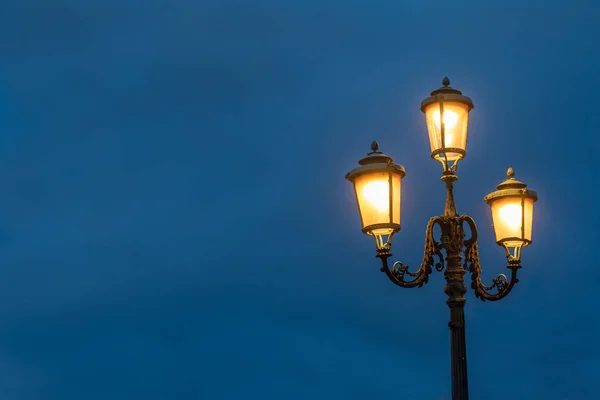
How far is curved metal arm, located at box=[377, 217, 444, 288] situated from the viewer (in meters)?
11.5

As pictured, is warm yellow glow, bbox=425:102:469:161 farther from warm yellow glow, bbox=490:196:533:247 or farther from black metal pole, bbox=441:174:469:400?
warm yellow glow, bbox=490:196:533:247

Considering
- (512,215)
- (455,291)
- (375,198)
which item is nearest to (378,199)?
(375,198)

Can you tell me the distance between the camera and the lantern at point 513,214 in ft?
40.9

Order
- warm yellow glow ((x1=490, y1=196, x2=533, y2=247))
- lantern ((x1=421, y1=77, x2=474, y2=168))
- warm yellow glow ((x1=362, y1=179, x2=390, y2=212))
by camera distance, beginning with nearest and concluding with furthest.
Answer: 1. warm yellow glow ((x1=362, y1=179, x2=390, y2=212))
2. lantern ((x1=421, y1=77, x2=474, y2=168))
3. warm yellow glow ((x1=490, y1=196, x2=533, y2=247))

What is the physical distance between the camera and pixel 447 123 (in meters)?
11.6

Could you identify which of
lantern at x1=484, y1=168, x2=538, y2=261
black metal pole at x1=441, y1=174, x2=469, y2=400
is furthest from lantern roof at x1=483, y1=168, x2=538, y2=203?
black metal pole at x1=441, y1=174, x2=469, y2=400

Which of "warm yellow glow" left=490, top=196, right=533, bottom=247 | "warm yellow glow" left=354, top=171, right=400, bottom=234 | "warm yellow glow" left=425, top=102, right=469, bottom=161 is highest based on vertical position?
"warm yellow glow" left=425, top=102, right=469, bottom=161

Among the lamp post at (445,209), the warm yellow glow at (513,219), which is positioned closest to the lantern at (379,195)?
the lamp post at (445,209)

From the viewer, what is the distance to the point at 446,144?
37.8 ft

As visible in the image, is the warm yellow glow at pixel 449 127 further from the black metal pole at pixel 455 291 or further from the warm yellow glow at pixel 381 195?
the warm yellow glow at pixel 381 195

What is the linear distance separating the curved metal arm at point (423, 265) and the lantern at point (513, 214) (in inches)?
49.9

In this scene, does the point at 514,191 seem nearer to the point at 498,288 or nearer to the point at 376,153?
the point at 498,288

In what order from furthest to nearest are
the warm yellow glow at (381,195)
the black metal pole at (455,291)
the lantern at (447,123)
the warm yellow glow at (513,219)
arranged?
the warm yellow glow at (513,219) < the lantern at (447,123) < the warm yellow glow at (381,195) < the black metal pole at (455,291)

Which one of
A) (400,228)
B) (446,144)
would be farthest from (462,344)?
(446,144)
